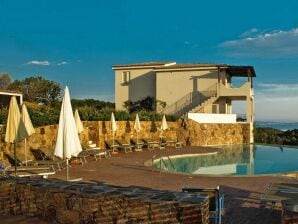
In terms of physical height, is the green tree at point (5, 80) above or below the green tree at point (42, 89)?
above

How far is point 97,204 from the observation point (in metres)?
6.00

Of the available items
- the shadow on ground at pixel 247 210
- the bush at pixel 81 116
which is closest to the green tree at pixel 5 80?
the bush at pixel 81 116

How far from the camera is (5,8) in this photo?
1271 inches

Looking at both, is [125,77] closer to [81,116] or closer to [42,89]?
[42,89]

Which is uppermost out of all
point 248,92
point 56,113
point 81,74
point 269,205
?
point 81,74

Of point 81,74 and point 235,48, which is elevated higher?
point 235,48

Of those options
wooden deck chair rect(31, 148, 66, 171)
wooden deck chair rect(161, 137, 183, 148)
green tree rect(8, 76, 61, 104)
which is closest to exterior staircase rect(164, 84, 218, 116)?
wooden deck chair rect(161, 137, 183, 148)

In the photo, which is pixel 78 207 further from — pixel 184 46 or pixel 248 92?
pixel 184 46

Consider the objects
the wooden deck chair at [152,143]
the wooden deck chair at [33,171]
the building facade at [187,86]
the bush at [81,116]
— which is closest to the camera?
the wooden deck chair at [33,171]

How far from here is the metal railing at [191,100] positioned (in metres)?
35.4

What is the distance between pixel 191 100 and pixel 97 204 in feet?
102

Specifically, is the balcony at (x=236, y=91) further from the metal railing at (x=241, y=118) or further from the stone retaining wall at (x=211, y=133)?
the stone retaining wall at (x=211, y=133)

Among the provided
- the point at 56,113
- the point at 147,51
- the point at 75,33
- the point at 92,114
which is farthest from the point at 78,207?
the point at 147,51

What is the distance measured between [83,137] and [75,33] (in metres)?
17.8
